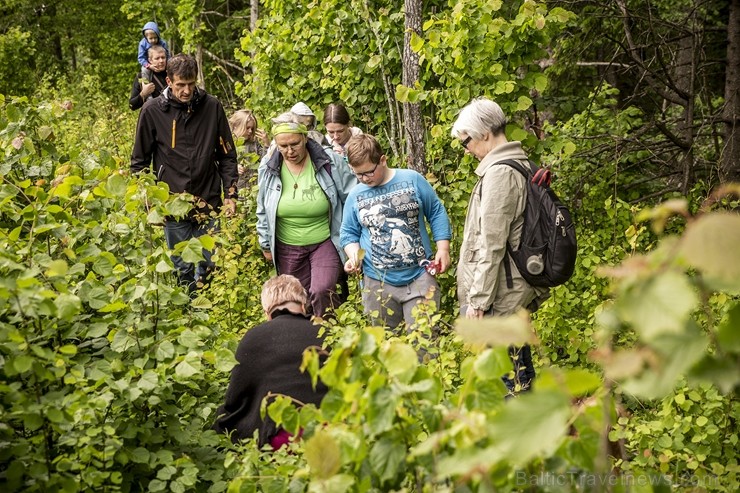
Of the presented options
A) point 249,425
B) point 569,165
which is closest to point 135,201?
point 249,425

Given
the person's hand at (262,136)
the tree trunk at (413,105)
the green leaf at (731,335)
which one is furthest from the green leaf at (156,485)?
the person's hand at (262,136)

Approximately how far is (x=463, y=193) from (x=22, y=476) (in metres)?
4.05

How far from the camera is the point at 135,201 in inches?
130

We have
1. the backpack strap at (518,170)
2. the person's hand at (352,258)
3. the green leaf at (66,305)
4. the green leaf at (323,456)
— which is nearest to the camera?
the green leaf at (323,456)

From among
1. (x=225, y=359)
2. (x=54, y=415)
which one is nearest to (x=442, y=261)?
(x=225, y=359)

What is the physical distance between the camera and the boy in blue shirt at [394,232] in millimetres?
4902

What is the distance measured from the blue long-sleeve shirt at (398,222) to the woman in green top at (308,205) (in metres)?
0.48

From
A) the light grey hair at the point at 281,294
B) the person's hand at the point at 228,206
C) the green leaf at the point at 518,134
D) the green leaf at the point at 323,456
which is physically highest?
the green leaf at the point at 323,456

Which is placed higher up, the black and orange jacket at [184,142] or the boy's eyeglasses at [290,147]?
the boy's eyeglasses at [290,147]

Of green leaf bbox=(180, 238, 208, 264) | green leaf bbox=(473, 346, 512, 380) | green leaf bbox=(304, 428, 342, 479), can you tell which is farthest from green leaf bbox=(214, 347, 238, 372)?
green leaf bbox=(473, 346, 512, 380)

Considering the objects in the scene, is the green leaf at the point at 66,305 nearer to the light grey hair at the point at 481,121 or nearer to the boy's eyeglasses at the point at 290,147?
the light grey hair at the point at 481,121

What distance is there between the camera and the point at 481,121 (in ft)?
13.7

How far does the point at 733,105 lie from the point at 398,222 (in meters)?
4.47

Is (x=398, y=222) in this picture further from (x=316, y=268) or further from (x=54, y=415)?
(x=54, y=415)
